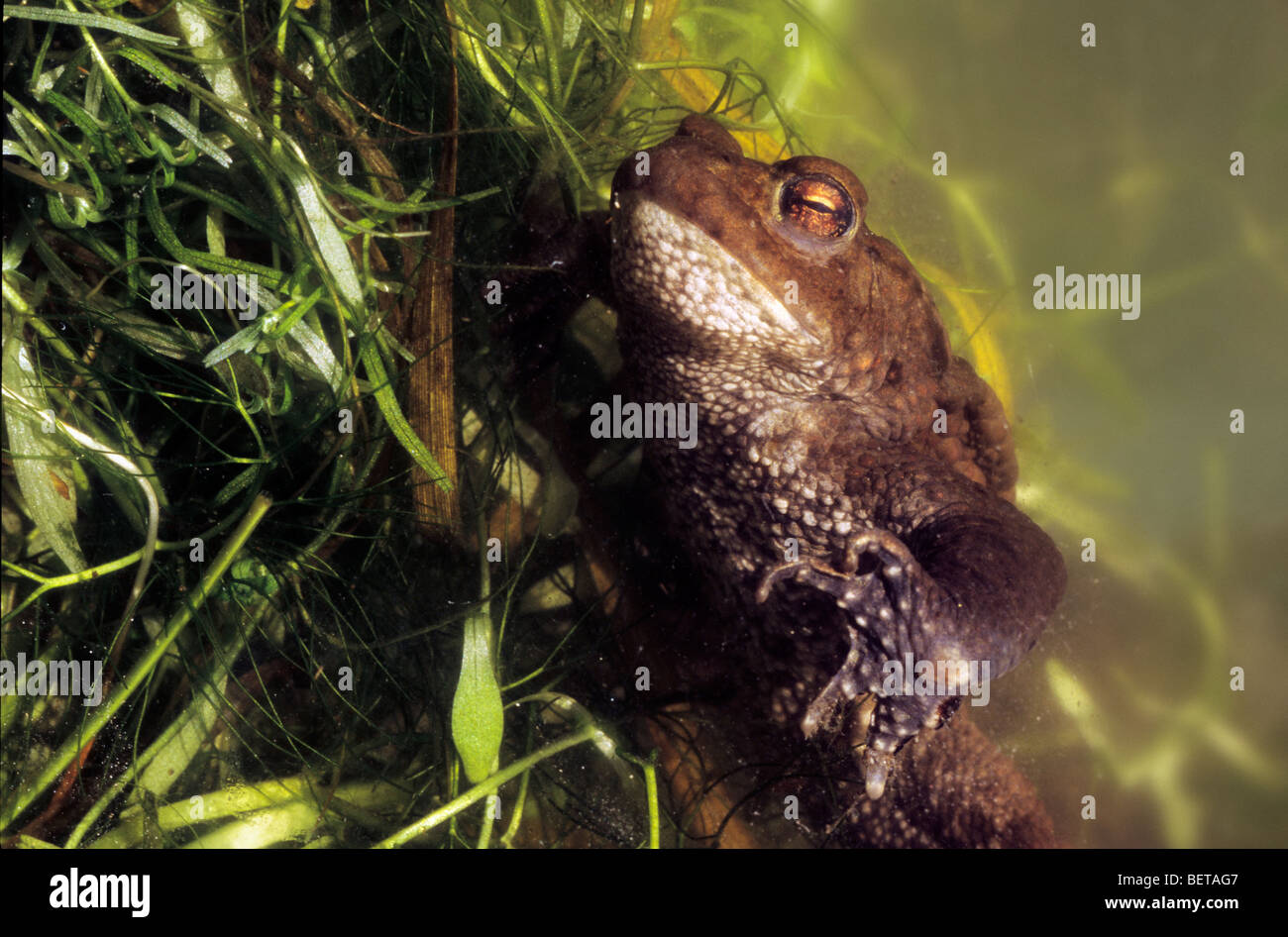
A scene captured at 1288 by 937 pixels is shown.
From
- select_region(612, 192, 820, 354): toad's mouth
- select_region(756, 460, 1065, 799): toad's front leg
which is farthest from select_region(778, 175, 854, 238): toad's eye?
select_region(756, 460, 1065, 799): toad's front leg

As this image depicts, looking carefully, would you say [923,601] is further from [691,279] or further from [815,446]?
[691,279]

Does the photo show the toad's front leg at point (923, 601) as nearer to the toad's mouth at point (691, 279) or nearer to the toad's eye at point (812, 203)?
the toad's mouth at point (691, 279)

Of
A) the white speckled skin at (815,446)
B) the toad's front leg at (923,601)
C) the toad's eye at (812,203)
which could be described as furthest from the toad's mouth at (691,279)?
the toad's front leg at (923,601)

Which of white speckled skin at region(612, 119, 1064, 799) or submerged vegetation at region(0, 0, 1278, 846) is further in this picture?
submerged vegetation at region(0, 0, 1278, 846)

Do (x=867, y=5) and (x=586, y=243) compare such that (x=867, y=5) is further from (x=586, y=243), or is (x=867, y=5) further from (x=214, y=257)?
(x=214, y=257)

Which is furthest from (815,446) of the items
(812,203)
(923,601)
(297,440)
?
(297,440)

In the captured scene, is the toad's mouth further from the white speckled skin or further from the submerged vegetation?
the submerged vegetation
